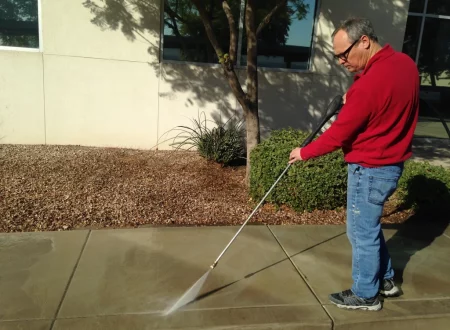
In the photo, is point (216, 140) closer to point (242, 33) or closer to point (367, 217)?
point (242, 33)

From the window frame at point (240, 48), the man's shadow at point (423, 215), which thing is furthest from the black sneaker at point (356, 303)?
the window frame at point (240, 48)

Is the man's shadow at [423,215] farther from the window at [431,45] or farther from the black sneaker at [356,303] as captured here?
the window at [431,45]

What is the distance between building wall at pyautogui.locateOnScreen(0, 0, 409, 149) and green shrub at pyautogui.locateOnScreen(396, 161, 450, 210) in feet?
9.24

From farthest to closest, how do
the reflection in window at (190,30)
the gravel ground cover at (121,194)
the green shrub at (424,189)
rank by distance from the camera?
the reflection in window at (190,30), the green shrub at (424,189), the gravel ground cover at (121,194)

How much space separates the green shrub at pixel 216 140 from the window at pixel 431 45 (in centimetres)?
443

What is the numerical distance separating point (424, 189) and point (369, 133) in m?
2.78

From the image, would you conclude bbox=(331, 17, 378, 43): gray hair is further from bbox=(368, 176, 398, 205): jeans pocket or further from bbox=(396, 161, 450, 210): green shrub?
bbox=(396, 161, 450, 210): green shrub

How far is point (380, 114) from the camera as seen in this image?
259 cm

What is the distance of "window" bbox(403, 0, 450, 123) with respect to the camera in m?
8.70

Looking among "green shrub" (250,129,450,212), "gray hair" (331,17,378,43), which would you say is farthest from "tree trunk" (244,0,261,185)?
"gray hair" (331,17,378,43)

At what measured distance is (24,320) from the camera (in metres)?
2.70

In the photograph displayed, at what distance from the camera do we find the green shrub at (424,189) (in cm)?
497

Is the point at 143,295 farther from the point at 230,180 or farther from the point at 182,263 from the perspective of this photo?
the point at 230,180

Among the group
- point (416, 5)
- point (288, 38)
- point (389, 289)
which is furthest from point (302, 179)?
point (416, 5)
